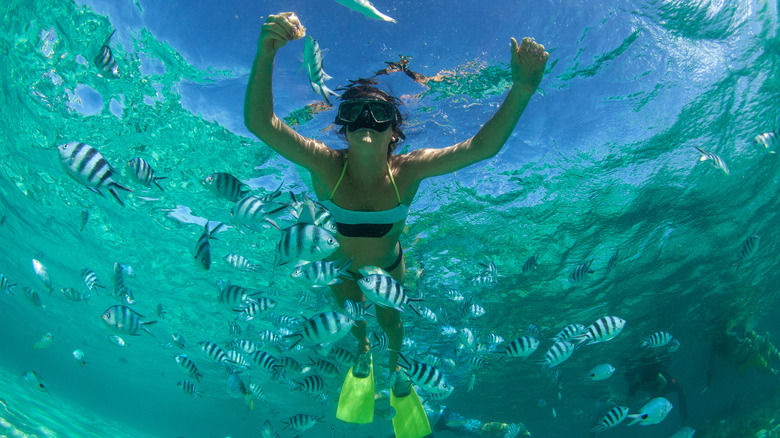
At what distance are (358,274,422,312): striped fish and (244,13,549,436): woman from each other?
1317mm

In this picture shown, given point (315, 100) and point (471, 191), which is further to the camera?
point (471, 191)

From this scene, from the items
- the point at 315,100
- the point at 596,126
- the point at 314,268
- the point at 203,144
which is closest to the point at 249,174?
Answer: the point at 203,144

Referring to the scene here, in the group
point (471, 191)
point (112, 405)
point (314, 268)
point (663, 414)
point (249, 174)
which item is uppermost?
point (112, 405)

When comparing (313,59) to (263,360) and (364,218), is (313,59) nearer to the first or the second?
(364,218)

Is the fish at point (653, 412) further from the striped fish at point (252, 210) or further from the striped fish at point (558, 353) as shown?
the striped fish at point (252, 210)

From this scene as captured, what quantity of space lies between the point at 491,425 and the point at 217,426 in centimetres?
10837

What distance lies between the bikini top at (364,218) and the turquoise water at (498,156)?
404 centimetres

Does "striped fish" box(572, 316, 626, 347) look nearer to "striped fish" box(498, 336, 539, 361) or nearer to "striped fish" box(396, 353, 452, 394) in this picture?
"striped fish" box(498, 336, 539, 361)

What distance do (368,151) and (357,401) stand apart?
4658 millimetres

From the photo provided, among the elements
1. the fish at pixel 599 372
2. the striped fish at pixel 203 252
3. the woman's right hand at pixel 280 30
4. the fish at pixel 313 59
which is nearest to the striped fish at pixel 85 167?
the striped fish at pixel 203 252

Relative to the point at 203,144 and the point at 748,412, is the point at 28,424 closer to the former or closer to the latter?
the point at 203,144

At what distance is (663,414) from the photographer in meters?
7.70

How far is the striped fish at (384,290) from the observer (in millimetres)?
3529

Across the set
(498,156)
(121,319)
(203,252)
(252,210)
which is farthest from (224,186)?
(498,156)
